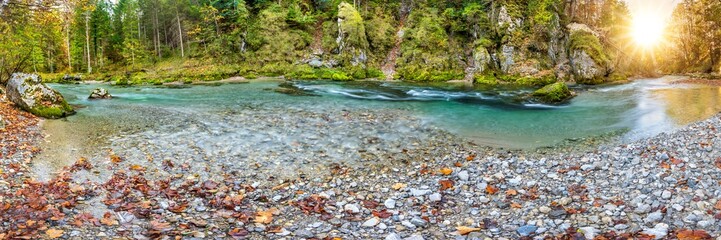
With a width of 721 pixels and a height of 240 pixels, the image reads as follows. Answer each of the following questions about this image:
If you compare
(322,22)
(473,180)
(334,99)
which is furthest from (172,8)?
(473,180)

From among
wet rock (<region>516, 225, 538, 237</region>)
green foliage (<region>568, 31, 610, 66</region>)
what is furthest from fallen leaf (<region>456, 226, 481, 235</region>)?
green foliage (<region>568, 31, 610, 66</region>)

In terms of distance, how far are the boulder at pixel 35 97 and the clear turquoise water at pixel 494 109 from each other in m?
0.69

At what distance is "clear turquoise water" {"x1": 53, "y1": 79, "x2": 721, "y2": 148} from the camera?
41.2ft

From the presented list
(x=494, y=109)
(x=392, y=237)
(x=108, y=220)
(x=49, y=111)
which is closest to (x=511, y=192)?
(x=392, y=237)

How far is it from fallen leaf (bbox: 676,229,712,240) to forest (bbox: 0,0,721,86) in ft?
96.8

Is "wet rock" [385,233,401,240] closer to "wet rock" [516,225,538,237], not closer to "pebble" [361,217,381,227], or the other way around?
"pebble" [361,217,381,227]

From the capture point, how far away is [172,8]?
188ft

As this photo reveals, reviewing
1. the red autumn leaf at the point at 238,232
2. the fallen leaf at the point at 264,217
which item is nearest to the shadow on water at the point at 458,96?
the fallen leaf at the point at 264,217

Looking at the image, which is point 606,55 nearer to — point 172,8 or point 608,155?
point 608,155

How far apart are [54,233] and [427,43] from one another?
39575 millimetres

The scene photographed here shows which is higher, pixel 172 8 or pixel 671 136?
pixel 172 8

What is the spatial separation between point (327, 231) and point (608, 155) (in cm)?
690

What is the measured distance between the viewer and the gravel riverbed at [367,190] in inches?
221

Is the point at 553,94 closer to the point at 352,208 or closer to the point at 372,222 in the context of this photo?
the point at 352,208
